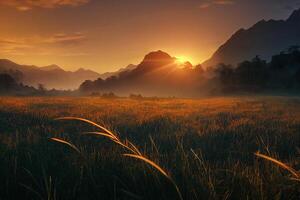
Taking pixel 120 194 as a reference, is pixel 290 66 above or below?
above

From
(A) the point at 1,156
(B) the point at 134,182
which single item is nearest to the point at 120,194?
(B) the point at 134,182

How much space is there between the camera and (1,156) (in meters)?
3.92

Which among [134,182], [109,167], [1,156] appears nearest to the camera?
[134,182]

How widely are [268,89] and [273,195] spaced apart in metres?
90.8

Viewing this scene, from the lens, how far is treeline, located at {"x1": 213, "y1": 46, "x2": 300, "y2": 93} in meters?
89.3

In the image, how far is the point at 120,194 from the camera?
2951mm

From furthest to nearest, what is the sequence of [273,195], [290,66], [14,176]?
[290,66], [14,176], [273,195]

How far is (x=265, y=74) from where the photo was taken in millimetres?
93500

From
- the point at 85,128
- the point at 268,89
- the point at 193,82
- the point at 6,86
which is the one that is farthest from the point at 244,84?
the point at 6,86

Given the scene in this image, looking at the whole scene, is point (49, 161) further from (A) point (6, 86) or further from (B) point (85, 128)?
(A) point (6, 86)

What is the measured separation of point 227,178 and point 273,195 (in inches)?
19.1

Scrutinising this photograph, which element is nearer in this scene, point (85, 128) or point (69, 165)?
point (69, 165)

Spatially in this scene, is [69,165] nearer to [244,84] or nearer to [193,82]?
[244,84]

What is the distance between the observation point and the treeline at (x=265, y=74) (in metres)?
89.3
